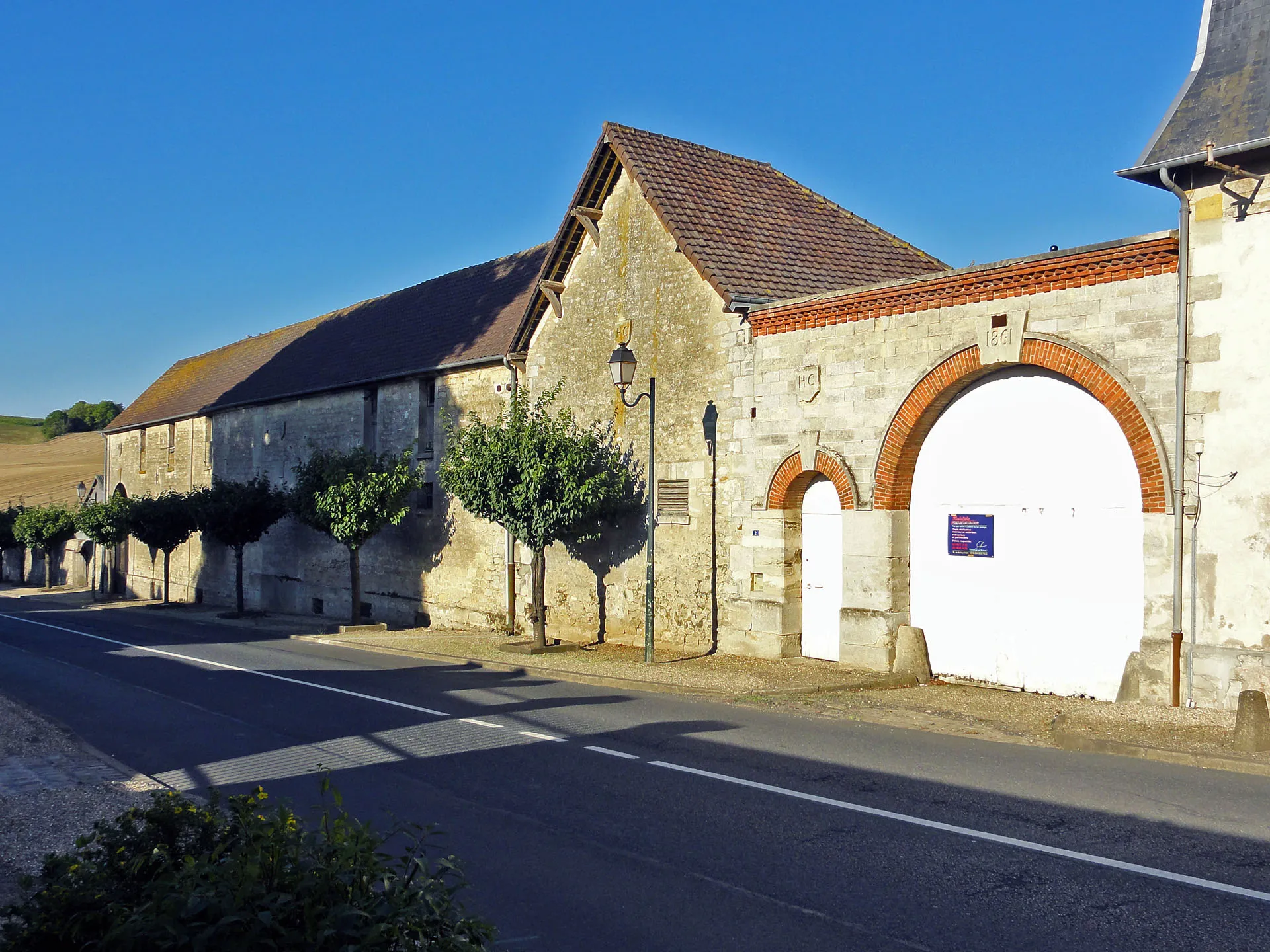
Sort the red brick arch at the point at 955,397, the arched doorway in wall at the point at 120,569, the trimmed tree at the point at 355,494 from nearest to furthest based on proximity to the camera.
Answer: the red brick arch at the point at 955,397 < the trimmed tree at the point at 355,494 < the arched doorway in wall at the point at 120,569

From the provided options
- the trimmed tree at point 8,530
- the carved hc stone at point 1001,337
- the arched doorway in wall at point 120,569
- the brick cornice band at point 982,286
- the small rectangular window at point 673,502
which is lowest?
the arched doorway in wall at point 120,569

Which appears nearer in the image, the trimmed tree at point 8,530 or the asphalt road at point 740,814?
the asphalt road at point 740,814

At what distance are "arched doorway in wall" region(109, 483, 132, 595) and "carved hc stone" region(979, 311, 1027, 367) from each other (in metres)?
40.3

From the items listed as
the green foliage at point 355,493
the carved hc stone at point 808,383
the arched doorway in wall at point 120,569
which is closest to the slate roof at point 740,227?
the carved hc stone at point 808,383

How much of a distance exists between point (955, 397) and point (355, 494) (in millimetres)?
14075

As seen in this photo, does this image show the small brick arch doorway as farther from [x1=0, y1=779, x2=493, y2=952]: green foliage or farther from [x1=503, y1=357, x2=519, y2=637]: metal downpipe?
[x1=0, y1=779, x2=493, y2=952]: green foliage

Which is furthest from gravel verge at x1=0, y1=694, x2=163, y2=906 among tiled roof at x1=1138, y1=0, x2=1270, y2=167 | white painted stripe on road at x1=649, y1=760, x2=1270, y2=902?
tiled roof at x1=1138, y1=0, x2=1270, y2=167

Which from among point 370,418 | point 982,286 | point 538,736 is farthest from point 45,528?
point 982,286

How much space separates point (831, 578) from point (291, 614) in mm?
19425

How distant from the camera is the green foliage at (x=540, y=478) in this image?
54.9 ft

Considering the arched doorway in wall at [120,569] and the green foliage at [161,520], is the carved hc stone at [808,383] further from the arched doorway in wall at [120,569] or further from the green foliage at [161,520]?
the arched doorway in wall at [120,569]

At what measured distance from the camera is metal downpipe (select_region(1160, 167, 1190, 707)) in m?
10.6

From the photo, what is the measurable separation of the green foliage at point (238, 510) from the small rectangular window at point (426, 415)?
18.6ft

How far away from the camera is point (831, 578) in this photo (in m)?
14.7
